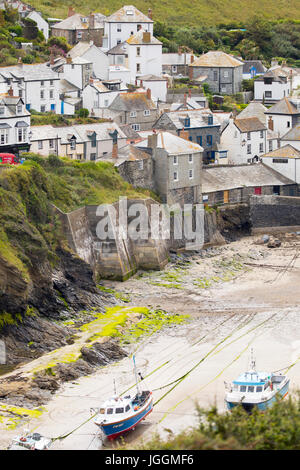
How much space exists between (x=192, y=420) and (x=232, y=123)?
4101 cm

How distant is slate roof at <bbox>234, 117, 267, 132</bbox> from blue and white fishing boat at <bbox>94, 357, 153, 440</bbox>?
1606 inches

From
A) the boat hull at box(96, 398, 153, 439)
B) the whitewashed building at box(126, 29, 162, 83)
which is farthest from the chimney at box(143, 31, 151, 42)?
the boat hull at box(96, 398, 153, 439)

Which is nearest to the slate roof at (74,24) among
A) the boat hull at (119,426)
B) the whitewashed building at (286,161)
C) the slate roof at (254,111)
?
the slate roof at (254,111)

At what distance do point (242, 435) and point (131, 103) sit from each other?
165ft

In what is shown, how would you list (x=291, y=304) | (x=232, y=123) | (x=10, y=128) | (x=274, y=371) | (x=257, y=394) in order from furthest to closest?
(x=232, y=123), (x=10, y=128), (x=291, y=304), (x=274, y=371), (x=257, y=394)

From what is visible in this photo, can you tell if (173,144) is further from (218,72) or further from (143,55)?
(218,72)

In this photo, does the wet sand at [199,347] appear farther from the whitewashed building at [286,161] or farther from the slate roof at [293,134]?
the slate roof at [293,134]

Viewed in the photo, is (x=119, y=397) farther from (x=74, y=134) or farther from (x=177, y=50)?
(x=177, y=50)

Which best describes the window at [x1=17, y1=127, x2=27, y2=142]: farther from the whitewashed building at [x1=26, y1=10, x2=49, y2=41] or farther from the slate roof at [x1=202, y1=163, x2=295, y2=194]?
the whitewashed building at [x1=26, y1=10, x2=49, y2=41]

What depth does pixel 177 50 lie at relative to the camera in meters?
102

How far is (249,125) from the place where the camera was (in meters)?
75.6

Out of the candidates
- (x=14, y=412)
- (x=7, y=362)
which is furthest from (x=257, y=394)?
(x=7, y=362)

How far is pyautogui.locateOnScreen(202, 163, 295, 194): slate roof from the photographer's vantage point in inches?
2719

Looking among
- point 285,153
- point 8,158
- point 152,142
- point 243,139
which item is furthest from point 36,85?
point 8,158
